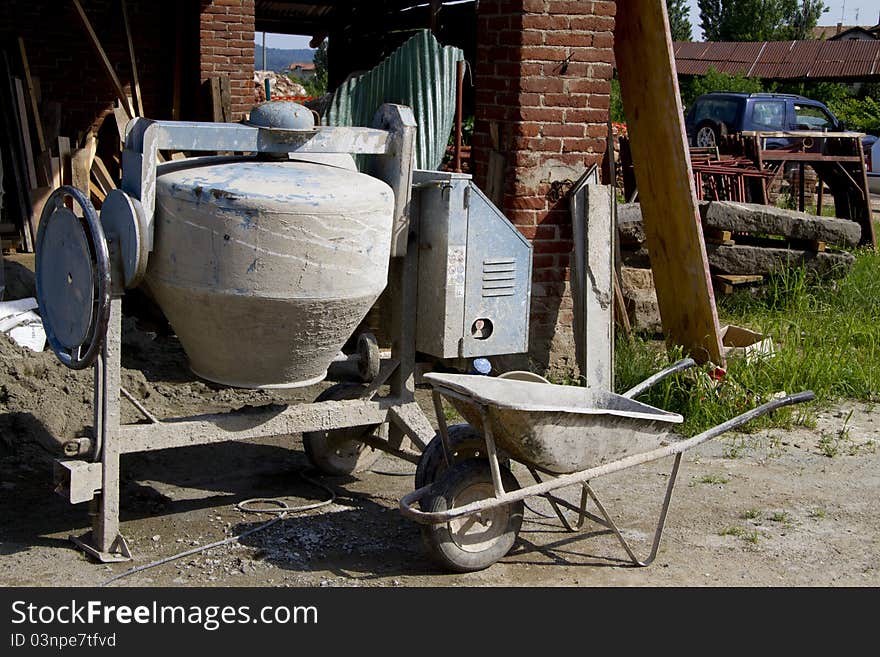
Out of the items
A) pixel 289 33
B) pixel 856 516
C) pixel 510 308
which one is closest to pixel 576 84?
pixel 510 308

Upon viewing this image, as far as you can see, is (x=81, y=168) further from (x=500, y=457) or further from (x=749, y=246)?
(x=500, y=457)

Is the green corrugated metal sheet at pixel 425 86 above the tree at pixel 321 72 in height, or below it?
below

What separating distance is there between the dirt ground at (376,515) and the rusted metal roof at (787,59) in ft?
103

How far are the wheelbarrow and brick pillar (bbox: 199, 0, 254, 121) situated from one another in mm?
6620

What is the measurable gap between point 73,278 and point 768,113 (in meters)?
19.1

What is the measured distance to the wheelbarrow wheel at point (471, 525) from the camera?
4.22m

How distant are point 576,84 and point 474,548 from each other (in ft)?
10.9

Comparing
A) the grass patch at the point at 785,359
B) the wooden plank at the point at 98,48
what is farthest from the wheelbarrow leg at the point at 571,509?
the wooden plank at the point at 98,48

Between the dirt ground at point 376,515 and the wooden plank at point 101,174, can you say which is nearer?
the dirt ground at point 376,515

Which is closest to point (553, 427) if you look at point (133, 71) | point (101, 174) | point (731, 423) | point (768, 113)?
point (731, 423)

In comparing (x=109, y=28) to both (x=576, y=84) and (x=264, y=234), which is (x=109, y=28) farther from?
(x=264, y=234)

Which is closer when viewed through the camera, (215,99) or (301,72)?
(215,99)

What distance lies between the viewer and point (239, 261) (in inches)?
162

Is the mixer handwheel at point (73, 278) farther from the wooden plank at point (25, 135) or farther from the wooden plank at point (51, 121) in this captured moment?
the wooden plank at point (51, 121)
